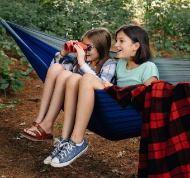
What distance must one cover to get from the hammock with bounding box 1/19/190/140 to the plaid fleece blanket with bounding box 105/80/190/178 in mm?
207

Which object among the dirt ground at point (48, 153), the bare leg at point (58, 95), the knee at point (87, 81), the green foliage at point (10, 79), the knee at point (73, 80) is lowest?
the dirt ground at point (48, 153)

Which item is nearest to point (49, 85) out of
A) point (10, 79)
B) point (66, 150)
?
point (66, 150)

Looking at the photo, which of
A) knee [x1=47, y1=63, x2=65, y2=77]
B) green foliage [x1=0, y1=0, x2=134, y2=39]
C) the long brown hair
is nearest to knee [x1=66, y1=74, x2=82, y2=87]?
knee [x1=47, y1=63, x2=65, y2=77]

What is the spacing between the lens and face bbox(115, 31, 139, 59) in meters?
1.73

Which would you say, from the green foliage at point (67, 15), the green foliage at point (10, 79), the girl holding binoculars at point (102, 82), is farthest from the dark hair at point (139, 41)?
the green foliage at point (67, 15)

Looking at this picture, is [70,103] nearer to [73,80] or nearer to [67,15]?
[73,80]

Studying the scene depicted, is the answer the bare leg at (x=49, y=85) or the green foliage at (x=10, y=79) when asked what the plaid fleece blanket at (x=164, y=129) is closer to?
the bare leg at (x=49, y=85)

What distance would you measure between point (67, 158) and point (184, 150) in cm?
64

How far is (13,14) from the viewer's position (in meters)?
3.56

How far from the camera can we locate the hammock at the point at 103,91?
143 centimetres

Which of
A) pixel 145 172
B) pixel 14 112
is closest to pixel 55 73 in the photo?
pixel 145 172

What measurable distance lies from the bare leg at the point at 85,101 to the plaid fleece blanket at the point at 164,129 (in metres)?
0.27

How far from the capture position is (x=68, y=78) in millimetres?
1575

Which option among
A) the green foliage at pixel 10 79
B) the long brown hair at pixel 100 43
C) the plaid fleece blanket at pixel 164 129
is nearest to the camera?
the plaid fleece blanket at pixel 164 129
